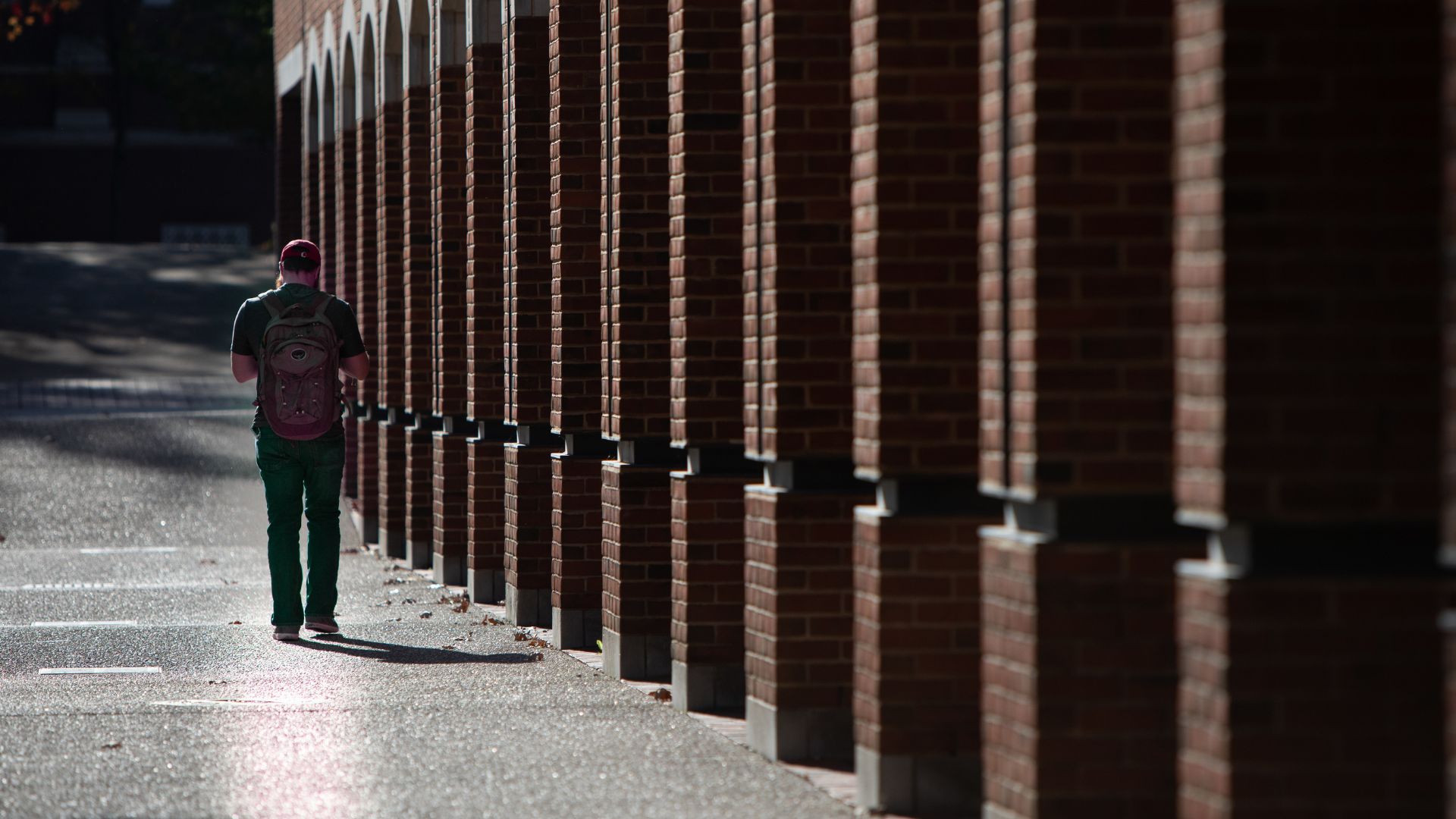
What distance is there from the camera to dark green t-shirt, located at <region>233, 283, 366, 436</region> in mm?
10211

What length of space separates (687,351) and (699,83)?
3.32ft

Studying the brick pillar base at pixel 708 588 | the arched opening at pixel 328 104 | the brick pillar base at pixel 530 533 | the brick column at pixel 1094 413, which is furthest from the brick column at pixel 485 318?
the arched opening at pixel 328 104

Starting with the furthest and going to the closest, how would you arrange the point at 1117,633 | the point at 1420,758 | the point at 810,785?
the point at 810,785, the point at 1117,633, the point at 1420,758

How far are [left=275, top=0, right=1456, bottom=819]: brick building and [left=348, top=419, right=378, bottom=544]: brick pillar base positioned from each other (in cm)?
573

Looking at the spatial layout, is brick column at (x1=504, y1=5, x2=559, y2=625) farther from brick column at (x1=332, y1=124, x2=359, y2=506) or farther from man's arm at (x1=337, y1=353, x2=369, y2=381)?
brick column at (x1=332, y1=124, x2=359, y2=506)

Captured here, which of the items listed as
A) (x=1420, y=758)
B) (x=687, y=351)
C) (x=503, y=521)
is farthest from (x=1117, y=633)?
(x=503, y=521)

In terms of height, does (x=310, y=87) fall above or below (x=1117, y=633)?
above

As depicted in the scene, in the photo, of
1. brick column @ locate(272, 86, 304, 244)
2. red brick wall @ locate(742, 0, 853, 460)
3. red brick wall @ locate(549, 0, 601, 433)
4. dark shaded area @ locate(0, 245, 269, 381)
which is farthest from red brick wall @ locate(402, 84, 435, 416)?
dark shaded area @ locate(0, 245, 269, 381)

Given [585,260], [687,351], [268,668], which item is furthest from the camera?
[585,260]

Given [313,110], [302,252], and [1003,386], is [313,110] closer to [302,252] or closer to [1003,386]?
[302,252]

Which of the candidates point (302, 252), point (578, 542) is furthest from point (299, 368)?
point (578, 542)

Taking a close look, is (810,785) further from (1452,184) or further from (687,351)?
(1452,184)

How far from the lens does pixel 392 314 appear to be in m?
15.6

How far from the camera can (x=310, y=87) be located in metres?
21.8
